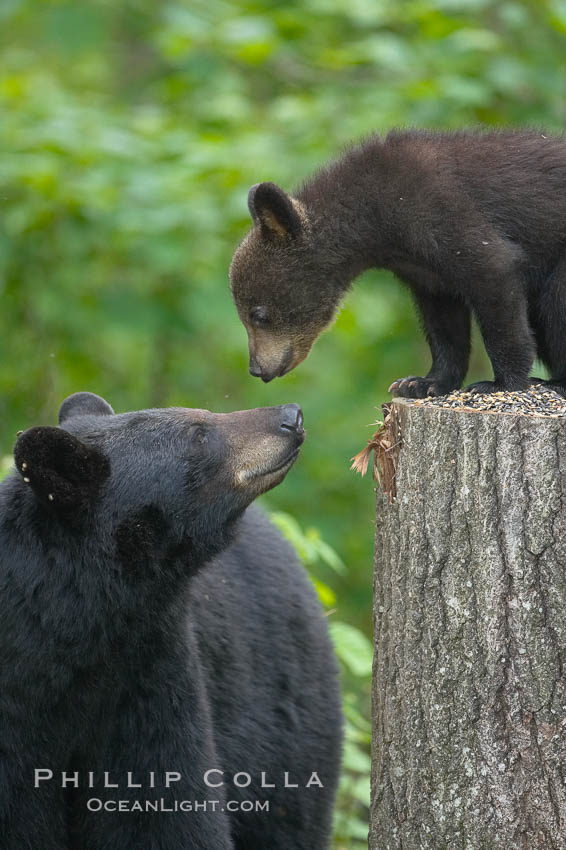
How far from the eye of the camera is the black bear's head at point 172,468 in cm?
323

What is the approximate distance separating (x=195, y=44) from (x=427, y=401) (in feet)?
18.0

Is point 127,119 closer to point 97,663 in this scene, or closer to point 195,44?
point 195,44

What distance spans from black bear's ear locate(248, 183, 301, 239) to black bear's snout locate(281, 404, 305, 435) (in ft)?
3.58

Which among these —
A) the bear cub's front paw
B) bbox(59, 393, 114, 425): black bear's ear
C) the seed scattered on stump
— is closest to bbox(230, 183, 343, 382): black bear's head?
the bear cub's front paw

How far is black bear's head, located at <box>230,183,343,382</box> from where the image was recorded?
4.35 meters

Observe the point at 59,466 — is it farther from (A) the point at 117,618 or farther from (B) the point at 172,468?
(A) the point at 117,618

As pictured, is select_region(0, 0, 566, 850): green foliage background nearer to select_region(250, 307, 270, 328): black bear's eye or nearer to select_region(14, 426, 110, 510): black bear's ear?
select_region(250, 307, 270, 328): black bear's eye

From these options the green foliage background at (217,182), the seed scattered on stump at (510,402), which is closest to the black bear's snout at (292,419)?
the seed scattered on stump at (510,402)

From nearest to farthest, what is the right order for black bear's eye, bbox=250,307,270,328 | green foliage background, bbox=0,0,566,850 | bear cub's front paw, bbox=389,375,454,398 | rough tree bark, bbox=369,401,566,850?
rough tree bark, bbox=369,401,566,850, bear cub's front paw, bbox=389,375,454,398, black bear's eye, bbox=250,307,270,328, green foliage background, bbox=0,0,566,850

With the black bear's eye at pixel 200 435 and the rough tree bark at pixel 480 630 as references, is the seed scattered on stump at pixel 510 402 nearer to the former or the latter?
the rough tree bark at pixel 480 630

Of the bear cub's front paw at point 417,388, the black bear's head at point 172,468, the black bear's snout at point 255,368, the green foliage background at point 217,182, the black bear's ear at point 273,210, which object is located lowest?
the green foliage background at point 217,182

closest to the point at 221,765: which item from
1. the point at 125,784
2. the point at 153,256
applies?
the point at 125,784

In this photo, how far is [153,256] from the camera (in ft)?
24.6

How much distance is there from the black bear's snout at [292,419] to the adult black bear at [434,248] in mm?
691
